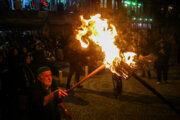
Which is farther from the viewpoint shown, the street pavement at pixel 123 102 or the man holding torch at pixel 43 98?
the street pavement at pixel 123 102

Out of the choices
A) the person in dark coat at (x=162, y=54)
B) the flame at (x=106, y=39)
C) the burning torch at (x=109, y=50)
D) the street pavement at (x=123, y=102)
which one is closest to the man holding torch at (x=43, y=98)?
the burning torch at (x=109, y=50)

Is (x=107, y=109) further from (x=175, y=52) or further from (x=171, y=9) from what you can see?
(x=171, y=9)

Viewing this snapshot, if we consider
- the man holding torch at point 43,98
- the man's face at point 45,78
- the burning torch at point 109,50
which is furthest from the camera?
the burning torch at point 109,50

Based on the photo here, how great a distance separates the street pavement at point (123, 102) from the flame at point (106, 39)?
6.55 feet

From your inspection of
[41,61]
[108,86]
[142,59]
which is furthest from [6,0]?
[142,59]

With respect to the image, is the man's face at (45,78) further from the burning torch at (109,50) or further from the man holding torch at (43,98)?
the burning torch at (109,50)

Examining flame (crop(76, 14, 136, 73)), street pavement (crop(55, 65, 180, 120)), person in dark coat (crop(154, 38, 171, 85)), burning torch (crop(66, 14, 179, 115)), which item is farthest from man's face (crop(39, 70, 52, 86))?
person in dark coat (crop(154, 38, 171, 85))

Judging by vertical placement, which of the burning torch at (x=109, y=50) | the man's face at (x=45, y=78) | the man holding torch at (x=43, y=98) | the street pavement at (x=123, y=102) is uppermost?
the burning torch at (x=109, y=50)

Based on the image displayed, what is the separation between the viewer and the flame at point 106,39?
3.38 m

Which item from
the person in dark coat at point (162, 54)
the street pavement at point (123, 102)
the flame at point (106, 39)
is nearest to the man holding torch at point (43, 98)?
the flame at point (106, 39)

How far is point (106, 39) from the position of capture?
4105 millimetres

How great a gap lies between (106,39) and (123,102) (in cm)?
264

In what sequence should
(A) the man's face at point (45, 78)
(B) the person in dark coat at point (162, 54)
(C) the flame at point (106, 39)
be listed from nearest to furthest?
(A) the man's face at point (45, 78), (C) the flame at point (106, 39), (B) the person in dark coat at point (162, 54)

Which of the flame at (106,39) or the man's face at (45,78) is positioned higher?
the flame at (106,39)
